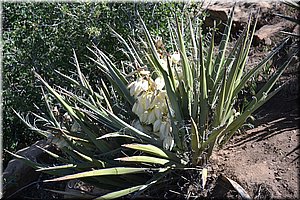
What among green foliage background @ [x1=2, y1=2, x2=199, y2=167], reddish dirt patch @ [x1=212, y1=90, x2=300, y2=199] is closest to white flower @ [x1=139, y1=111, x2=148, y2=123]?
reddish dirt patch @ [x1=212, y1=90, x2=300, y2=199]

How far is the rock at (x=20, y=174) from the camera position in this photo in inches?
167

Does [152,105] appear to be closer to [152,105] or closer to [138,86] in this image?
[152,105]

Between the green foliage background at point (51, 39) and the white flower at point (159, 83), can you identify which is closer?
the white flower at point (159, 83)

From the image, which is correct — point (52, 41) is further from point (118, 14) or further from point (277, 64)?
point (277, 64)

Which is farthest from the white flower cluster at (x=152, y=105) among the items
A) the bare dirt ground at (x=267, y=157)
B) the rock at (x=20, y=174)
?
the rock at (x=20, y=174)

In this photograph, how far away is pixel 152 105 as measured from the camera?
2822 millimetres

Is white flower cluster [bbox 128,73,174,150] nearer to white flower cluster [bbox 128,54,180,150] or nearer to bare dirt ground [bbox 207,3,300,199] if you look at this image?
white flower cluster [bbox 128,54,180,150]

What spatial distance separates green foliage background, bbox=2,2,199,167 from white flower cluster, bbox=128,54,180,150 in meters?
1.44

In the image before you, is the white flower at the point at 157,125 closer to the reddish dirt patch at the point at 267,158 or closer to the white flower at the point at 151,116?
the white flower at the point at 151,116

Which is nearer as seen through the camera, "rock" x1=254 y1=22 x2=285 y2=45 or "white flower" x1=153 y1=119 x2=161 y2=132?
"white flower" x1=153 y1=119 x2=161 y2=132

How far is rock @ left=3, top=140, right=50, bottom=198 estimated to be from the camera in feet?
13.9

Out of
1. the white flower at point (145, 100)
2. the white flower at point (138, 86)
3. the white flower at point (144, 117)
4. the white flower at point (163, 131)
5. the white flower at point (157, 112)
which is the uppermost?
the white flower at point (138, 86)

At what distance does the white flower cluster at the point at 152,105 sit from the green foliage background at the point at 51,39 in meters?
1.44

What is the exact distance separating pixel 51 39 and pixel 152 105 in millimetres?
2240
